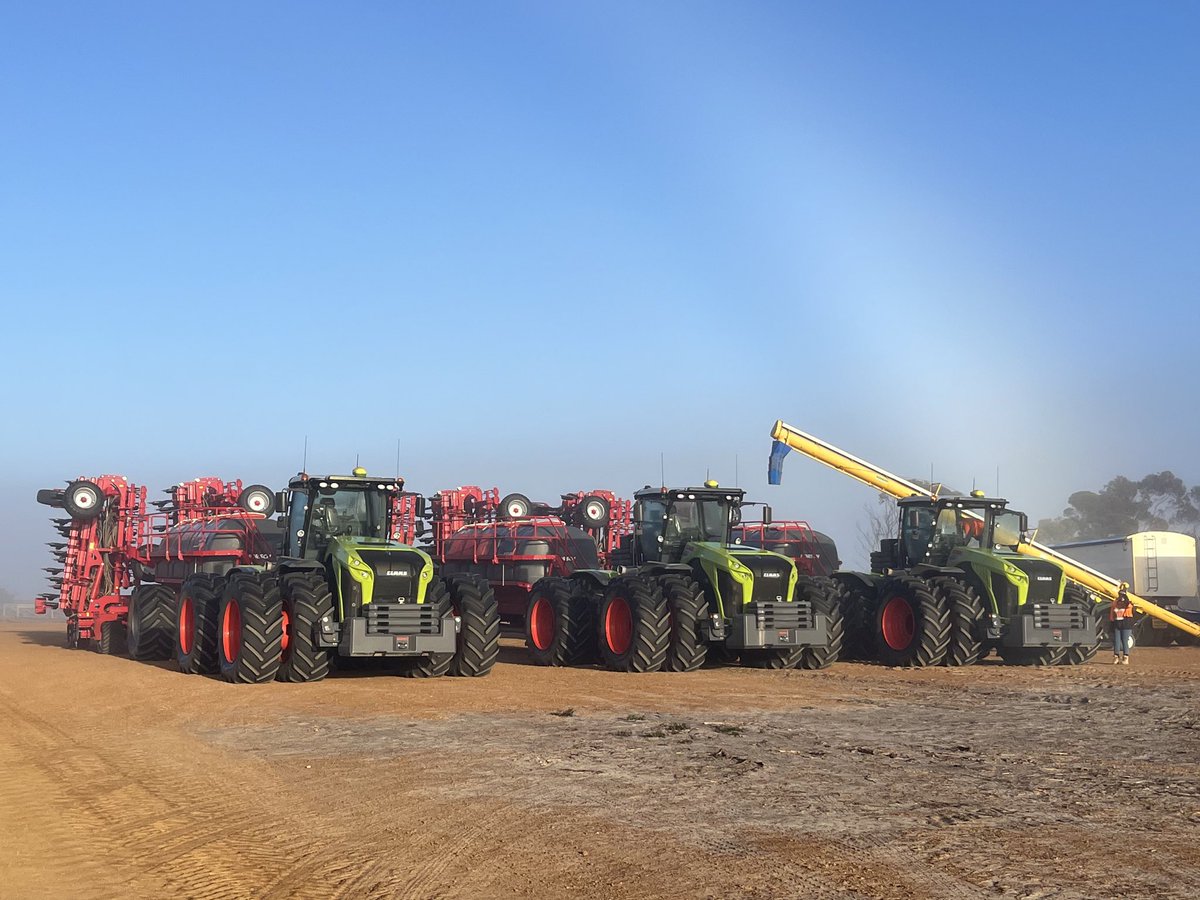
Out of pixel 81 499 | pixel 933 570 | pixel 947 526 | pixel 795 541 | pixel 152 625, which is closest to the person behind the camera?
pixel 152 625

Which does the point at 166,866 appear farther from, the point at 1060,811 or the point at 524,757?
the point at 1060,811

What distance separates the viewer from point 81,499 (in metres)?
26.5

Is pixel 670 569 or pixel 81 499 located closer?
pixel 670 569

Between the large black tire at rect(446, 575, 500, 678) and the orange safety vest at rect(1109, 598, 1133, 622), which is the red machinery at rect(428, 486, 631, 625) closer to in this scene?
the large black tire at rect(446, 575, 500, 678)

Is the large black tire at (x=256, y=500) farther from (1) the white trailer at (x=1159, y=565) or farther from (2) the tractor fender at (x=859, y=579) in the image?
(1) the white trailer at (x=1159, y=565)

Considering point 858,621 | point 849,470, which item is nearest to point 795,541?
point 849,470

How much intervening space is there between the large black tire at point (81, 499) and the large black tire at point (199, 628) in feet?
26.2

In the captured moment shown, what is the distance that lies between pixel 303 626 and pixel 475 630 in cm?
243

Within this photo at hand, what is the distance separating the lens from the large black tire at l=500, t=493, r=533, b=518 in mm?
31516

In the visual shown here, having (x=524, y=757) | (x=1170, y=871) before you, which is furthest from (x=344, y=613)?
(x=1170, y=871)

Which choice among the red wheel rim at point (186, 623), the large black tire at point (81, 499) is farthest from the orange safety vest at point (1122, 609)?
the large black tire at point (81, 499)

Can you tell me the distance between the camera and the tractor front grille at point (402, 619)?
17172 mm

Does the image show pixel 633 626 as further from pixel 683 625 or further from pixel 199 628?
pixel 199 628

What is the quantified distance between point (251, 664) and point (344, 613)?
4.50 feet
